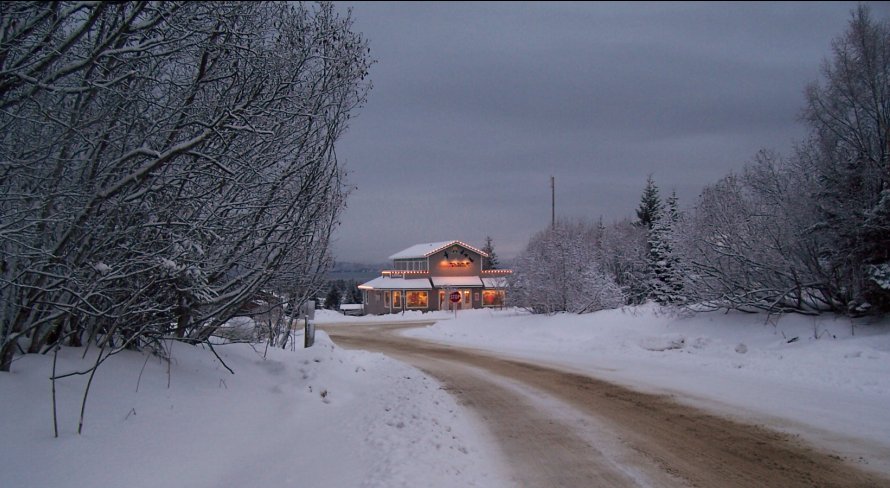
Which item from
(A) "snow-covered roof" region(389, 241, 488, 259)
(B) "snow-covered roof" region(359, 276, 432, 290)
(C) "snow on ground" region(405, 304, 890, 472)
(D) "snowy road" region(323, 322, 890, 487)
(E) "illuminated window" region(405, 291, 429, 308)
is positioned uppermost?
(A) "snow-covered roof" region(389, 241, 488, 259)

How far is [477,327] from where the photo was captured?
34.0 meters

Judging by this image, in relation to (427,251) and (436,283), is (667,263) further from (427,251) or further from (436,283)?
(427,251)

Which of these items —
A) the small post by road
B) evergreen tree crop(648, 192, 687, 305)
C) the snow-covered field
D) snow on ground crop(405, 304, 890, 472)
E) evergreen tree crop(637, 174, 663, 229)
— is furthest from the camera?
evergreen tree crop(637, 174, 663, 229)

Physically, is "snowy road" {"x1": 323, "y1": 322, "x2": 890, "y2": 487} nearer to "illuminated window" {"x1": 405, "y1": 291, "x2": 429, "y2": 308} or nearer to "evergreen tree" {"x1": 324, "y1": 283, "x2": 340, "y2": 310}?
"illuminated window" {"x1": 405, "y1": 291, "x2": 429, "y2": 308}

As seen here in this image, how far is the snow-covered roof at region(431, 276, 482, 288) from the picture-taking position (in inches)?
2280

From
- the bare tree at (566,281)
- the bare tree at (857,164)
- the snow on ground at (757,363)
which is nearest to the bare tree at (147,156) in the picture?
the snow on ground at (757,363)

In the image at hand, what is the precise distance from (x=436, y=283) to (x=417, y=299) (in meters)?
2.62

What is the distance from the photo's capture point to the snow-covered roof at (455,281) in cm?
5791

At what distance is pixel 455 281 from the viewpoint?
58594 mm

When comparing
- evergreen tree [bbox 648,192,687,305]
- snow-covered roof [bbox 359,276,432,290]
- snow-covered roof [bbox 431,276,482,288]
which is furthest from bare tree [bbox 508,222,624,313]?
snow-covered roof [bbox 359,276,432,290]

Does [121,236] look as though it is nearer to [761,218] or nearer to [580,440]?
[580,440]

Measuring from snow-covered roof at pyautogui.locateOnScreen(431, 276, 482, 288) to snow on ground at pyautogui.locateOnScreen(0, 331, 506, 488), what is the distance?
4844cm

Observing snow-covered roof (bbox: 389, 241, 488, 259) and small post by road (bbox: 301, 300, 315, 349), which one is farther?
snow-covered roof (bbox: 389, 241, 488, 259)

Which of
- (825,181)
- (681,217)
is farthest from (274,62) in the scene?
(681,217)
